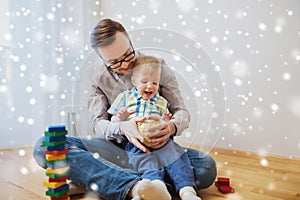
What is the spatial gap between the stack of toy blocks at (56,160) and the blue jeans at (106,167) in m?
0.12

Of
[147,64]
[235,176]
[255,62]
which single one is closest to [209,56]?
[255,62]

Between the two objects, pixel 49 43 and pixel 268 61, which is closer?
pixel 268 61

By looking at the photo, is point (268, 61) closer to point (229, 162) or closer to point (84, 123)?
point (229, 162)

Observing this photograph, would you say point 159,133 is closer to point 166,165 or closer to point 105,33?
point 166,165

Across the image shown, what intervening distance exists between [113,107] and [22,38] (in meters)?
1.06

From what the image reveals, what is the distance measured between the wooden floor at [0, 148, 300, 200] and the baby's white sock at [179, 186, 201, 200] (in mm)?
119

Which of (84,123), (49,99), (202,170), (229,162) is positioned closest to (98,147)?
(84,123)

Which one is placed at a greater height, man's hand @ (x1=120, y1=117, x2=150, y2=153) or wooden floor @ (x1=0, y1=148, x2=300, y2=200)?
man's hand @ (x1=120, y1=117, x2=150, y2=153)

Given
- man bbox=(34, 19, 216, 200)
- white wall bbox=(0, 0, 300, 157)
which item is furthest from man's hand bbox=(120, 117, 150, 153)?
white wall bbox=(0, 0, 300, 157)

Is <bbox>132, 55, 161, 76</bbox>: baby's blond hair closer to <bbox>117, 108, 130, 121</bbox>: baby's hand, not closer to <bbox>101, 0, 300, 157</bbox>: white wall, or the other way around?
<bbox>117, 108, 130, 121</bbox>: baby's hand

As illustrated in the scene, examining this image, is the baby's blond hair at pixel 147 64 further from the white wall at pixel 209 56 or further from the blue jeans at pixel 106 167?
the white wall at pixel 209 56

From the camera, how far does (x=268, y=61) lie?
62.5 inches

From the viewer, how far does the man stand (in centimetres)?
89

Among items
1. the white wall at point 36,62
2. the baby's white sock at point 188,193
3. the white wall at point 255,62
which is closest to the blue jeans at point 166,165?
the baby's white sock at point 188,193
